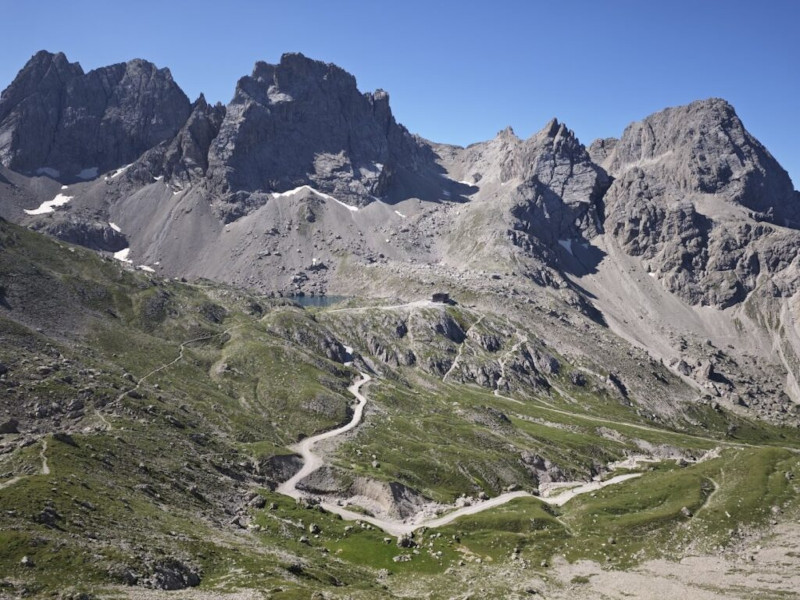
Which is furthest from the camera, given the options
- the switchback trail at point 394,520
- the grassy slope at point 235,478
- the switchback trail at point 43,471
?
the switchback trail at point 394,520

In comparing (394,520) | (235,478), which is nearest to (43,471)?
(235,478)

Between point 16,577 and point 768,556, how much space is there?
9956 centimetres

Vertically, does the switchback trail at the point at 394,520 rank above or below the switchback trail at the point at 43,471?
below

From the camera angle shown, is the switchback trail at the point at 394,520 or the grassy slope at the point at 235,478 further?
the switchback trail at the point at 394,520

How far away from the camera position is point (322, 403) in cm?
17588

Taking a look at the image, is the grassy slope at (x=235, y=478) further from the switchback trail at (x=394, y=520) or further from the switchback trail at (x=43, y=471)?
the switchback trail at (x=394, y=520)

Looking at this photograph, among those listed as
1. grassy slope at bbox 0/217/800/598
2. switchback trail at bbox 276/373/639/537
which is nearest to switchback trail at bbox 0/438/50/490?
grassy slope at bbox 0/217/800/598

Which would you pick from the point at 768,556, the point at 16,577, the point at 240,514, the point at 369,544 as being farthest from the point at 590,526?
the point at 16,577

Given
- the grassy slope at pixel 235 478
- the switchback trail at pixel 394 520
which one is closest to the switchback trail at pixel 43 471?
the grassy slope at pixel 235 478

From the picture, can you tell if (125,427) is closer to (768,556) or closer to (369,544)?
(369,544)

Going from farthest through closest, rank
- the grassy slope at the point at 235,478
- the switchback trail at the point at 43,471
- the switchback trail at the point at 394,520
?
the switchback trail at the point at 394,520
the switchback trail at the point at 43,471
the grassy slope at the point at 235,478

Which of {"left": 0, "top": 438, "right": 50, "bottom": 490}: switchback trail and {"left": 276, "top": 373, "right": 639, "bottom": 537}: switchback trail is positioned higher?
{"left": 0, "top": 438, "right": 50, "bottom": 490}: switchback trail

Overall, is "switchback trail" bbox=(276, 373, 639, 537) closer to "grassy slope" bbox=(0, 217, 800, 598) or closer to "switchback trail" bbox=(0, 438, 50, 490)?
"grassy slope" bbox=(0, 217, 800, 598)

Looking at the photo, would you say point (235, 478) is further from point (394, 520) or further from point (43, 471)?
point (43, 471)
